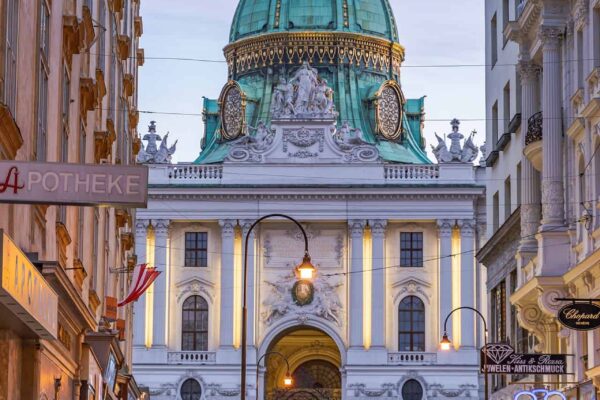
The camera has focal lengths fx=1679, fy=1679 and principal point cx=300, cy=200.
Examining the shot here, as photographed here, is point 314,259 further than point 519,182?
Yes

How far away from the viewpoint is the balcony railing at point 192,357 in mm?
92375

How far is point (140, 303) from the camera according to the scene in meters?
92.1

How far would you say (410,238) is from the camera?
93.9 meters

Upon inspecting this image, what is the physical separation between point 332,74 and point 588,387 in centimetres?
6473

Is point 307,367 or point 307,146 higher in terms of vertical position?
point 307,146

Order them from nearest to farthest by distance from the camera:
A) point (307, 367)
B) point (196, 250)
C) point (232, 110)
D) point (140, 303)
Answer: point (140, 303) → point (196, 250) → point (232, 110) → point (307, 367)

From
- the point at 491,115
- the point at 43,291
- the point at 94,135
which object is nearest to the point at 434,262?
the point at 491,115

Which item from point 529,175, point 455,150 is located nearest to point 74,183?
point 529,175

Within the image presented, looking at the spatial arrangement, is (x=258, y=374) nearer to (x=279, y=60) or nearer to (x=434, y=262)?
(x=434, y=262)

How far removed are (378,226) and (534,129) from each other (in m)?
50.7

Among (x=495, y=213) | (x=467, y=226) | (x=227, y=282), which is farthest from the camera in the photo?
(x=227, y=282)

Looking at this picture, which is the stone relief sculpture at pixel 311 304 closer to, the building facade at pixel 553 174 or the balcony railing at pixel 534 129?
the building facade at pixel 553 174

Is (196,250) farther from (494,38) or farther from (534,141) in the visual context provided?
(534,141)

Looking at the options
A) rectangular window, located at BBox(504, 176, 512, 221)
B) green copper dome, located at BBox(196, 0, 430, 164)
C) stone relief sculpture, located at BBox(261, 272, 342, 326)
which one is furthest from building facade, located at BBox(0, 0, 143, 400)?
green copper dome, located at BBox(196, 0, 430, 164)
